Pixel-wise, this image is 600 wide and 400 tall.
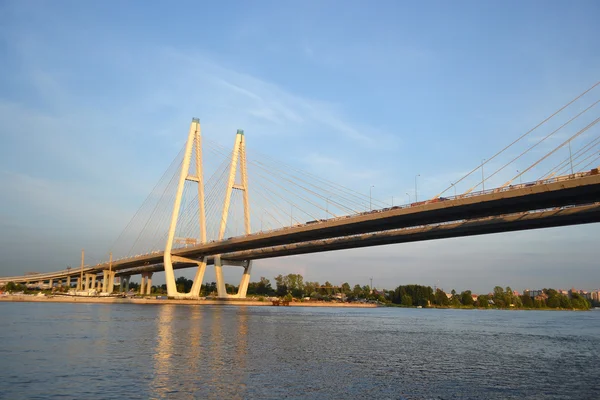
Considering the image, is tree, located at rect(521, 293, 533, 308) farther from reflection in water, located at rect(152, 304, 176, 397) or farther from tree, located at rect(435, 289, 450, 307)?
reflection in water, located at rect(152, 304, 176, 397)

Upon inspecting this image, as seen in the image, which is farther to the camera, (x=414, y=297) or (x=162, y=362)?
(x=414, y=297)

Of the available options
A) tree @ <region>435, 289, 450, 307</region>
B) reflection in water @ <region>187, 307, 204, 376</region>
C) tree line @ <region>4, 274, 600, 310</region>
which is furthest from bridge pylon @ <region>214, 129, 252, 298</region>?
tree @ <region>435, 289, 450, 307</region>

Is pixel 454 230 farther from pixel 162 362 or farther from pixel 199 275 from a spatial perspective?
pixel 199 275

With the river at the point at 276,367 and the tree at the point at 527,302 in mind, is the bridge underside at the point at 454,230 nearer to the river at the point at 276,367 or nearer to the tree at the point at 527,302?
the river at the point at 276,367

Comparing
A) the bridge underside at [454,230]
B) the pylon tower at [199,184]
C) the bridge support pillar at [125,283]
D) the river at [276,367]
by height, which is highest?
the pylon tower at [199,184]

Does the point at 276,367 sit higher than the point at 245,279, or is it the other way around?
the point at 245,279

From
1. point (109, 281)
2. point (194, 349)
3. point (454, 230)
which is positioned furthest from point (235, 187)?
point (109, 281)

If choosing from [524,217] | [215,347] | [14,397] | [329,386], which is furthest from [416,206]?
[14,397]

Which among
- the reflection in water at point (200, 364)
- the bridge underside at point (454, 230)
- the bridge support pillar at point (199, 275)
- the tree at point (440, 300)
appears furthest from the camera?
the tree at point (440, 300)

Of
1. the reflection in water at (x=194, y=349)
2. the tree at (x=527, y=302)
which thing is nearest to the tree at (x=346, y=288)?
the tree at (x=527, y=302)

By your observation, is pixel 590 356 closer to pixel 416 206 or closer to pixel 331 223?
pixel 416 206

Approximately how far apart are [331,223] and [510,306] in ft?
328

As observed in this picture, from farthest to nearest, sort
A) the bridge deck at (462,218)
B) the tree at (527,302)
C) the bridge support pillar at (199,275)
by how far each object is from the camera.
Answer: the tree at (527,302) < the bridge support pillar at (199,275) < the bridge deck at (462,218)

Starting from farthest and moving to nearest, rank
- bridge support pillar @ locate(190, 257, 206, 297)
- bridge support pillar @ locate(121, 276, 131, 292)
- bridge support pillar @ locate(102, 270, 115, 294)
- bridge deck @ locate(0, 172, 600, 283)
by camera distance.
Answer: bridge support pillar @ locate(121, 276, 131, 292) < bridge support pillar @ locate(102, 270, 115, 294) < bridge support pillar @ locate(190, 257, 206, 297) < bridge deck @ locate(0, 172, 600, 283)
